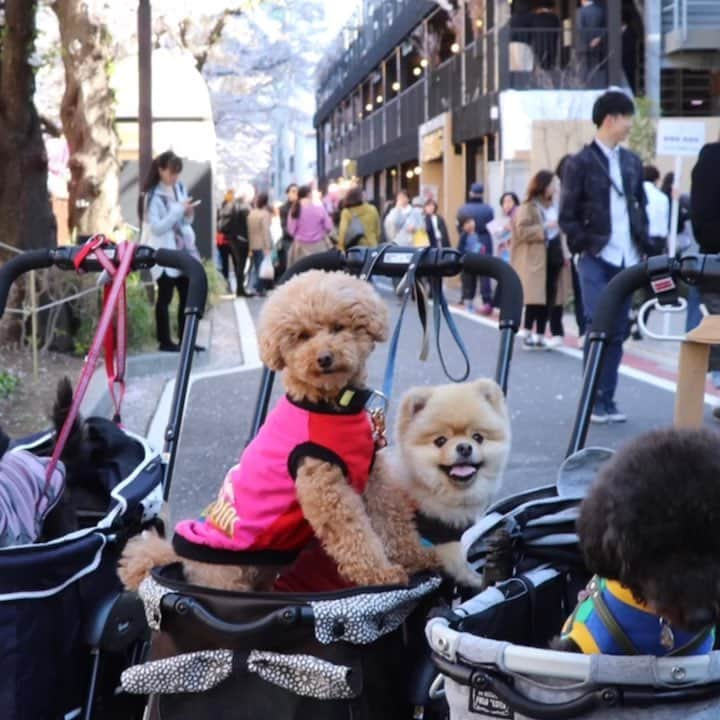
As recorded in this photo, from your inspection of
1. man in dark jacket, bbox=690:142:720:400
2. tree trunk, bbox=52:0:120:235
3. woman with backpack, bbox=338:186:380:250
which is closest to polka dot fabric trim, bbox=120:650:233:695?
man in dark jacket, bbox=690:142:720:400

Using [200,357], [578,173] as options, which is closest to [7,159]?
[200,357]

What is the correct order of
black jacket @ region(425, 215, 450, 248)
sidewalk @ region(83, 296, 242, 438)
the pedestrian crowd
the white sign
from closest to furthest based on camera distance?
the pedestrian crowd → sidewalk @ region(83, 296, 242, 438) → the white sign → black jacket @ region(425, 215, 450, 248)

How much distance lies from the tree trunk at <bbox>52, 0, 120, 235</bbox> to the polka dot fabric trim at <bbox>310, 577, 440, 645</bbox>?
12.6m

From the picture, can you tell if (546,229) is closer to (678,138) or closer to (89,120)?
(678,138)

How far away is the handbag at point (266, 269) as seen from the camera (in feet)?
71.6

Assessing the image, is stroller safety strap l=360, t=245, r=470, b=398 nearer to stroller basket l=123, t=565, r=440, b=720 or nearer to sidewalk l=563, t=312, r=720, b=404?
stroller basket l=123, t=565, r=440, b=720

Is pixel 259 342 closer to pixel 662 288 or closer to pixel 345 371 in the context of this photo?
pixel 345 371

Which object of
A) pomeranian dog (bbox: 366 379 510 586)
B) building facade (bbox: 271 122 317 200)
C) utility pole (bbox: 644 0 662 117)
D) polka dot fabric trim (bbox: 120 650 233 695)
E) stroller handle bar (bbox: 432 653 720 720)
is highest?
building facade (bbox: 271 122 317 200)

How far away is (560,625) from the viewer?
9.46ft

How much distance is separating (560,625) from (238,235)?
20.6 metres

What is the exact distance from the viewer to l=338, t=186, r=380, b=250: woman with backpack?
18.7 meters

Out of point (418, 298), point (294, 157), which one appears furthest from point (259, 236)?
point (294, 157)

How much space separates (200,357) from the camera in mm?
12547

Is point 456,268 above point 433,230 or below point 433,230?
below
